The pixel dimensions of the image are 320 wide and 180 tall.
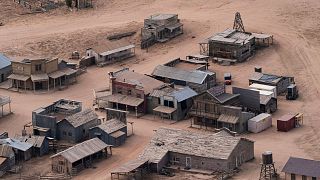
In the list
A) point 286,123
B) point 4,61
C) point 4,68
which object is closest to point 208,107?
point 286,123

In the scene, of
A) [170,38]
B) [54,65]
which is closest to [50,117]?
[54,65]

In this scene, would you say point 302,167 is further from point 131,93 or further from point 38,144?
point 131,93

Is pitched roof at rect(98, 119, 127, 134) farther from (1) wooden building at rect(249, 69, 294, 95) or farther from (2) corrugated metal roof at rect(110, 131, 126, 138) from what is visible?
(1) wooden building at rect(249, 69, 294, 95)

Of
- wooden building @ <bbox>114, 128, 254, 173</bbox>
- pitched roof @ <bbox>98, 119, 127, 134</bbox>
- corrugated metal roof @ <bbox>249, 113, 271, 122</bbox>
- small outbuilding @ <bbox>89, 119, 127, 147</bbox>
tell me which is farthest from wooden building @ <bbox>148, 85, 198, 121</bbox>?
wooden building @ <bbox>114, 128, 254, 173</bbox>

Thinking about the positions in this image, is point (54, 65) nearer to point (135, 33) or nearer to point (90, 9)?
point (135, 33)

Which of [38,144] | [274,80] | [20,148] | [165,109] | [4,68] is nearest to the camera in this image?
[20,148]

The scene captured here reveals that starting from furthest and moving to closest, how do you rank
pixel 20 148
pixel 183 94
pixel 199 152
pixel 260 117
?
1. pixel 183 94
2. pixel 260 117
3. pixel 20 148
4. pixel 199 152

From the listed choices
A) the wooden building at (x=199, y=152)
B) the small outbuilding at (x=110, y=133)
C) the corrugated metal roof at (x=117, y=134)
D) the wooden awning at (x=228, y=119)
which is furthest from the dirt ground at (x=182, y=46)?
the wooden awning at (x=228, y=119)
